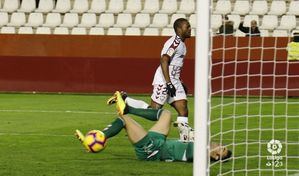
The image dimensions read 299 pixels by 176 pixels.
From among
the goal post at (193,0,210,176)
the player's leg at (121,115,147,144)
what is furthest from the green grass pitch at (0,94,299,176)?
the goal post at (193,0,210,176)

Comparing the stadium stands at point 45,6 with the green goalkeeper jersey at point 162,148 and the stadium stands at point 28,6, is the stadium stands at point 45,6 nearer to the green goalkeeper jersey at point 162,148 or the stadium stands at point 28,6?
the stadium stands at point 28,6

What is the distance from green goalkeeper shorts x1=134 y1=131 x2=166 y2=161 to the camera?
11227 millimetres

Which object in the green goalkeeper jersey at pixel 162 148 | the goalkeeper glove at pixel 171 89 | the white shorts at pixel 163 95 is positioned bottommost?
the green goalkeeper jersey at pixel 162 148

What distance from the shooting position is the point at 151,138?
1120 cm

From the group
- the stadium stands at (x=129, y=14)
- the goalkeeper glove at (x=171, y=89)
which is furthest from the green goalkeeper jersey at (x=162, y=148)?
the stadium stands at (x=129, y=14)

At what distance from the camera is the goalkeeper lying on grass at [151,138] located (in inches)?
440

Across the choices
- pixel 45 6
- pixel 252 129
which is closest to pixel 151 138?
pixel 252 129

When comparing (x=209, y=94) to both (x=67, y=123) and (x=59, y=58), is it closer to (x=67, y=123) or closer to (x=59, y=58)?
(x=67, y=123)

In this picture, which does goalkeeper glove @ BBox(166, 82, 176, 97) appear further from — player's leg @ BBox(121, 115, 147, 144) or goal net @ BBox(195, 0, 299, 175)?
player's leg @ BBox(121, 115, 147, 144)

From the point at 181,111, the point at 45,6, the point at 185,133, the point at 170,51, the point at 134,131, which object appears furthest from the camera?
the point at 45,6

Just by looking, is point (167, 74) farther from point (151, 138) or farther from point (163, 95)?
point (151, 138)

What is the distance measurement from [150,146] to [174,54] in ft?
9.80

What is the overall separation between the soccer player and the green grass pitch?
0.80m

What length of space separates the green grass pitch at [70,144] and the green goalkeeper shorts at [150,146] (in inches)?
4.7
